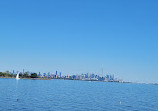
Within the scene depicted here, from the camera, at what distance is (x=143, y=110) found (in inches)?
2335

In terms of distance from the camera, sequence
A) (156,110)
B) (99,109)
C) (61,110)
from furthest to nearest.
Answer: (156,110)
(99,109)
(61,110)

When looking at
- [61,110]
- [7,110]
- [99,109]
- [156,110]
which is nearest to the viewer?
[7,110]

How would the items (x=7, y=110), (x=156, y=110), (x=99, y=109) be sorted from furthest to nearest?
(x=156, y=110) → (x=99, y=109) → (x=7, y=110)

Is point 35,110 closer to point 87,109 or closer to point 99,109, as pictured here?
point 87,109

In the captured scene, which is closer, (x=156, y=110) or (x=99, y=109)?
(x=99, y=109)

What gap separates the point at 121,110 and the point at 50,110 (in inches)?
836

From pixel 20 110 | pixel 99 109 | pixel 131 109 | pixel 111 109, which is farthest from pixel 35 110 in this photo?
pixel 131 109

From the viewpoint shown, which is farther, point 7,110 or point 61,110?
point 61,110

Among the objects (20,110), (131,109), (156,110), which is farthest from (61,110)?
(156,110)

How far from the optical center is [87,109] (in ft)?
180

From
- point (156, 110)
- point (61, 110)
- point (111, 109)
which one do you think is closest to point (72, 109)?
point (61, 110)

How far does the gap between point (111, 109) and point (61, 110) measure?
15.8 m

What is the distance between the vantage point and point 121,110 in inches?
2238

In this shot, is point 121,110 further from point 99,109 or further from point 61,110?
point 61,110
